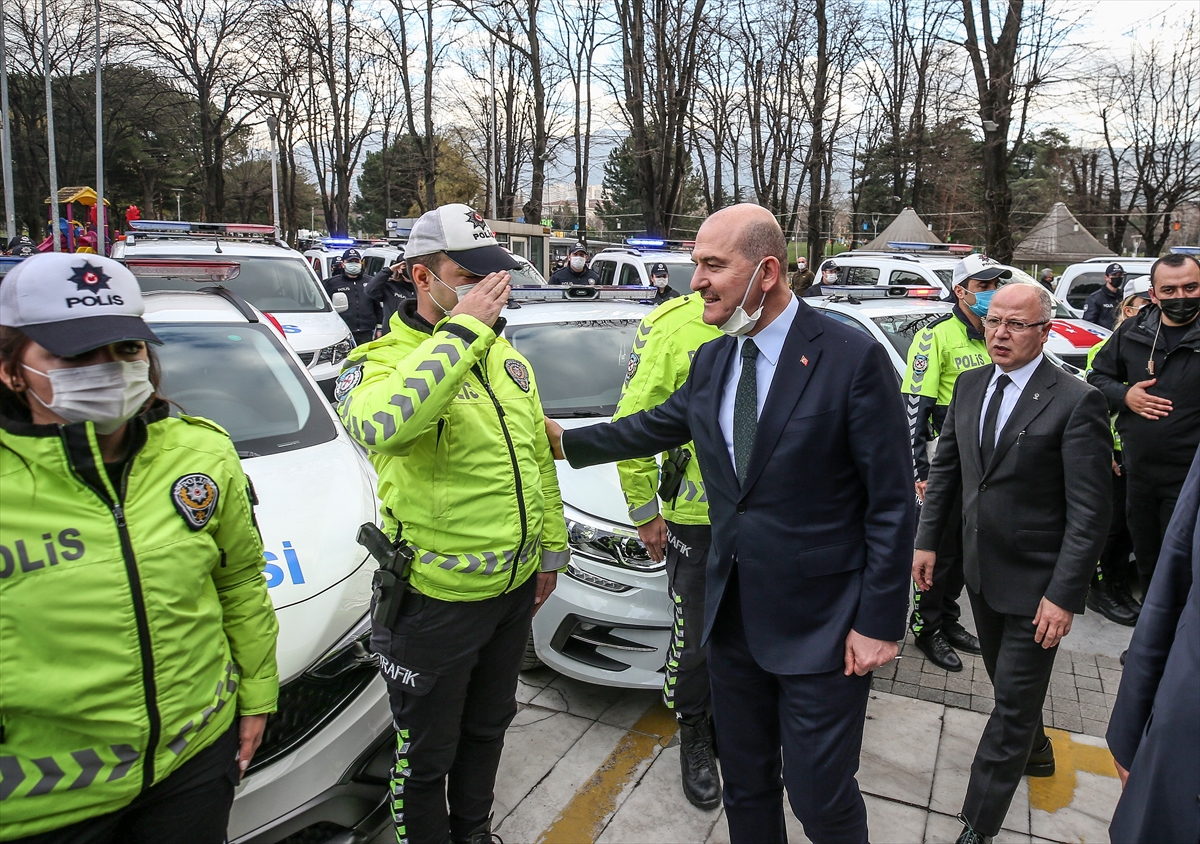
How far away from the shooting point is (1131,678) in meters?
1.88

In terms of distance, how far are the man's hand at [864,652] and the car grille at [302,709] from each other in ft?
5.13

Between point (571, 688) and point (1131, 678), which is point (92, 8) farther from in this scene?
point (1131, 678)

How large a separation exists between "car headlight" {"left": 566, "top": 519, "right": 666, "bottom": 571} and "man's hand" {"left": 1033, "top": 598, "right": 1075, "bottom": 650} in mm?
1532

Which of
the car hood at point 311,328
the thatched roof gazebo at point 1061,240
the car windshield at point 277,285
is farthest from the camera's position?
the thatched roof gazebo at point 1061,240

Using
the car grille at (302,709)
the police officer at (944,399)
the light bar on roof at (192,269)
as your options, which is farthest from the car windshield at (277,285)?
the car grille at (302,709)

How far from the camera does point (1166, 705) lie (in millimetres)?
1691

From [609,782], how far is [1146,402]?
3507 millimetres

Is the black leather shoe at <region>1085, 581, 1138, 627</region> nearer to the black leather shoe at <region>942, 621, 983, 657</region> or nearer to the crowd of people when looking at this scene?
the black leather shoe at <region>942, 621, 983, 657</region>

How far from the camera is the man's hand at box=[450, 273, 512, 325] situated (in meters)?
2.38

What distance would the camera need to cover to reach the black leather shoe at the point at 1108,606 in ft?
16.9

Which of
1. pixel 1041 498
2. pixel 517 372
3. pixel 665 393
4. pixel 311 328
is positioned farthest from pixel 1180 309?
pixel 311 328

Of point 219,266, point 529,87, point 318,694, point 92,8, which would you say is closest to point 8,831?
point 318,694

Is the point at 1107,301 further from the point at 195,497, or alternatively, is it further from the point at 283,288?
the point at 195,497

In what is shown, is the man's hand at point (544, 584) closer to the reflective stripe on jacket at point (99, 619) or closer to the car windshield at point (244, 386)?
the reflective stripe on jacket at point (99, 619)
